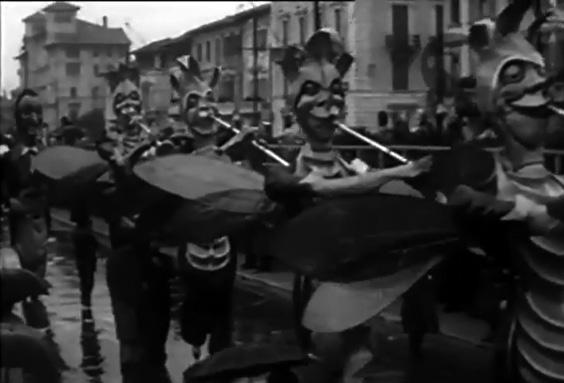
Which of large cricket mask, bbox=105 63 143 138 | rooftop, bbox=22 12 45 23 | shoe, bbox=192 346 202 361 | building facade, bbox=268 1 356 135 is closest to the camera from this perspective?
rooftop, bbox=22 12 45 23

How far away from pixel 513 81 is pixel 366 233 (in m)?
0.97

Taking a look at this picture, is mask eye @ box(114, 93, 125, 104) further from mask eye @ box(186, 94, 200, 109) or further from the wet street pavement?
mask eye @ box(186, 94, 200, 109)

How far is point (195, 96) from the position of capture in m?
9.60

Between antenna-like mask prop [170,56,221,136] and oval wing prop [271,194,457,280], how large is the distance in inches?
168

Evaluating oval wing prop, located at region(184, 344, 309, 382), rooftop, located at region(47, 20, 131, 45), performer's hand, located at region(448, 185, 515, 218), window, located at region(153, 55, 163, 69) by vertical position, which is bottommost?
oval wing prop, located at region(184, 344, 309, 382)

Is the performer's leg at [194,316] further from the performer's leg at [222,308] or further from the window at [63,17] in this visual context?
the window at [63,17]

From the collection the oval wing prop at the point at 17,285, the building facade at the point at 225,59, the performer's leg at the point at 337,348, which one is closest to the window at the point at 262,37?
the building facade at the point at 225,59

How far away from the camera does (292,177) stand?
20.8ft

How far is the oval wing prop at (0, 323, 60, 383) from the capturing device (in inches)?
153

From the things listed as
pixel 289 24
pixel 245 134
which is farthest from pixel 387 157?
pixel 289 24

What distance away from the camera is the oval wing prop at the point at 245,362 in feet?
15.6

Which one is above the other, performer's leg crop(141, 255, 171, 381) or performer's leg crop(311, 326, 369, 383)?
performer's leg crop(311, 326, 369, 383)

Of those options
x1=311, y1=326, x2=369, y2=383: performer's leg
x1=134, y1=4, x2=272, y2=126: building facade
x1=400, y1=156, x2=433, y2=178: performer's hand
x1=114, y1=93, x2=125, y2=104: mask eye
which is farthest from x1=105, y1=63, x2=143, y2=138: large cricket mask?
x1=400, y1=156, x2=433, y2=178: performer's hand

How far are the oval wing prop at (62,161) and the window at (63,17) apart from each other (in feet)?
11.1
